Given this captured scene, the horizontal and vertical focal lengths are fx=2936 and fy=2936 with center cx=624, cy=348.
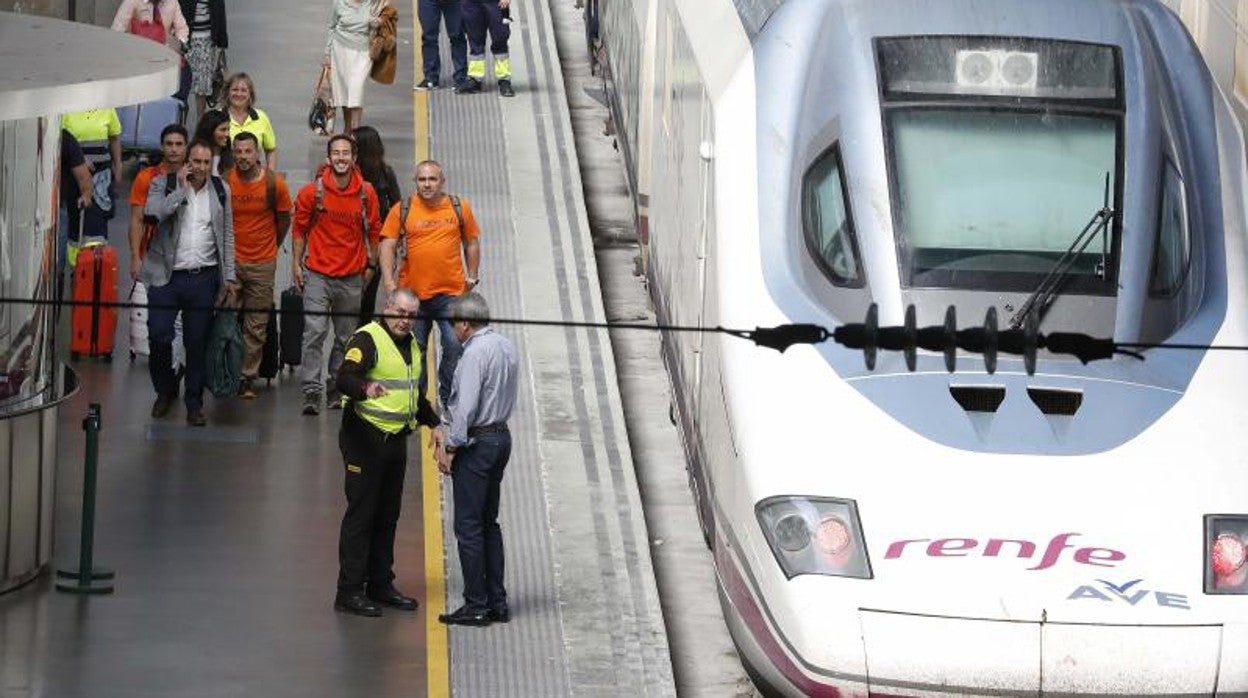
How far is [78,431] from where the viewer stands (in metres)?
17.2

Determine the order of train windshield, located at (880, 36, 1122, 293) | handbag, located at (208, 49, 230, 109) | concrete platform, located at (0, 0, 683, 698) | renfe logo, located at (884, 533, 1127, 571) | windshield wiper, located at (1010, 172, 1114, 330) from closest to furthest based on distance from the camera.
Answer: renfe logo, located at (884, 533, 1127, 571), windshield wiper, located at (1010, 172, 1114, 330), train windshield, located at (880, 36, 1122, 293), concrete platform, located at (0, 0, 683, 698), handbag, located at (208, 49, 230, 109)

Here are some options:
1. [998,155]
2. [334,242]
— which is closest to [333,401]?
[334,242]

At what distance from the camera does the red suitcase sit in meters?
18.2

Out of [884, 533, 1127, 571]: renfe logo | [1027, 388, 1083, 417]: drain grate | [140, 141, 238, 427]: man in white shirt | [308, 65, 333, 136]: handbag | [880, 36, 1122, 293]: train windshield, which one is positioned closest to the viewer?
[884, 533, 1127, 571]: renfe logo

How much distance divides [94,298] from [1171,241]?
7784 mm

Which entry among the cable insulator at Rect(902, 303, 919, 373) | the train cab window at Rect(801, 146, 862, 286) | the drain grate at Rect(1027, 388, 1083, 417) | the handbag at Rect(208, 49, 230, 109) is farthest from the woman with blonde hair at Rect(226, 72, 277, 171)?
the cable insulator at Rect(902, 303, 919, 373)

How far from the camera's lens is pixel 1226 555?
11.8m

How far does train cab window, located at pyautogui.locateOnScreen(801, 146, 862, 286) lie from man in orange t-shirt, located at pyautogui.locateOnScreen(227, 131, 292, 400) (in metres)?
5.43

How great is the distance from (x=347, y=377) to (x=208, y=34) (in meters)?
10.5

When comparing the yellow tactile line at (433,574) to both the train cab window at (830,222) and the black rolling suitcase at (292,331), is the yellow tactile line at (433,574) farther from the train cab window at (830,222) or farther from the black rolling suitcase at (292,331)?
the train cab window at (830,222)

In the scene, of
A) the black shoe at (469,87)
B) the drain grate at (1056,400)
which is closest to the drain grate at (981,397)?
Answer: the drain grate at (1056,400)

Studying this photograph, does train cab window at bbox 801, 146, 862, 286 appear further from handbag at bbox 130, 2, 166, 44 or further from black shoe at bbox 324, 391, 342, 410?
handbag at bbox 130, 2, 166, 44

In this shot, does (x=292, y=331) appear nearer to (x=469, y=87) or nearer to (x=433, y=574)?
(x=433, y=574)

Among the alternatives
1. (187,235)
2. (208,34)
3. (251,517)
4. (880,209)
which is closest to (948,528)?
(880,209)
